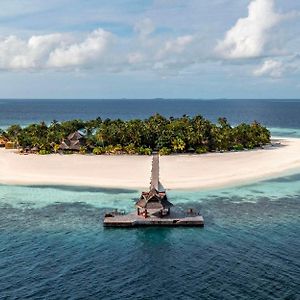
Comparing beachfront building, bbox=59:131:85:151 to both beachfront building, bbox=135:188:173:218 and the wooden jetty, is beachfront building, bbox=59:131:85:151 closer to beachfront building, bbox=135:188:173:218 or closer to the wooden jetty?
the wooden jetty

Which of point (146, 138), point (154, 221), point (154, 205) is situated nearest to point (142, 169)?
point (146, 138)

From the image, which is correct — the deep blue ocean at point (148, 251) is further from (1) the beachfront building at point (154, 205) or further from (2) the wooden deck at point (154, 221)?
(1) the beachfront building at point (154, 205)

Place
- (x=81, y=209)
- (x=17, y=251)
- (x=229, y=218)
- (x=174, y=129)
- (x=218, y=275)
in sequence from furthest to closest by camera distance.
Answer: (x=174, y=129)
(x=81, y=209)
(x=229, y=218)
(x=17, y=251)
(x=218, y=275)

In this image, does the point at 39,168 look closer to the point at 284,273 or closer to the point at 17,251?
the point at 17,251

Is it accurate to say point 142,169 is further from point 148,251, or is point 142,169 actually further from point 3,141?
point 3,141

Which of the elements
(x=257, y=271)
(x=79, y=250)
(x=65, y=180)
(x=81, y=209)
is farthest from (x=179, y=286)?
(x=65, y=180)
